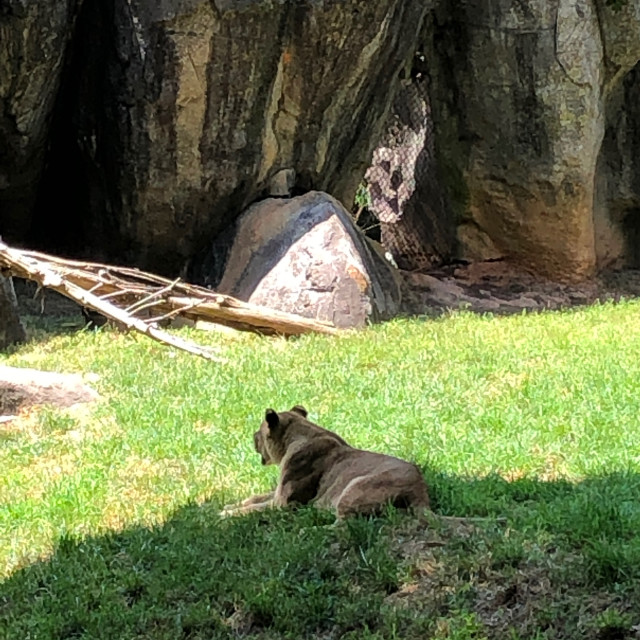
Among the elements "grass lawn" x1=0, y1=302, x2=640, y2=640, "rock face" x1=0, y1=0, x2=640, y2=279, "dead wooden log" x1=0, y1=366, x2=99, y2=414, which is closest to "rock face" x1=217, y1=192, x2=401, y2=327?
"rock face" x1=0, y1=0, x2=640, y2=279

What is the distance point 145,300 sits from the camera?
27.8 ft

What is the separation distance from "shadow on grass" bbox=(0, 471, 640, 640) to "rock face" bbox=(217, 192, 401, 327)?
227 inches

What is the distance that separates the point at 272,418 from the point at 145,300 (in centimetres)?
369

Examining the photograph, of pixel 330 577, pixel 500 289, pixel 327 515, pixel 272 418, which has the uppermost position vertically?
pixel 500 289

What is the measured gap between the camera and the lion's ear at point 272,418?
493 centimetres

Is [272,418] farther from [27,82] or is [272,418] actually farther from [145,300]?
[27,82]

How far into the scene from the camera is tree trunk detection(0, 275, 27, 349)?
9.09 meters

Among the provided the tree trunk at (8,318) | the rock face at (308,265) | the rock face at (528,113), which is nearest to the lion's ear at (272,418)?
the tree trunk at (8,318)

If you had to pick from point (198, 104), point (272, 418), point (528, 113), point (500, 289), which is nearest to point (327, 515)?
point (272, 418)

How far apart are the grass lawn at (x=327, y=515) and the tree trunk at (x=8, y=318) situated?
437 mm

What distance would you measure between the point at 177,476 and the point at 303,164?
737 cm

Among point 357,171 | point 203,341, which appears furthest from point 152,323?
point 357,171

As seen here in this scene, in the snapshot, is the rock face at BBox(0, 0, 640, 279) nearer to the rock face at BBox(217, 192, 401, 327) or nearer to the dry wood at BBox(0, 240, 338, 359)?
the rock face at BBox(217, 192, 401, 327)

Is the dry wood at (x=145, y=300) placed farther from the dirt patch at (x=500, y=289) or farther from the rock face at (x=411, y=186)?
the rock face at (x=411, y=186)
